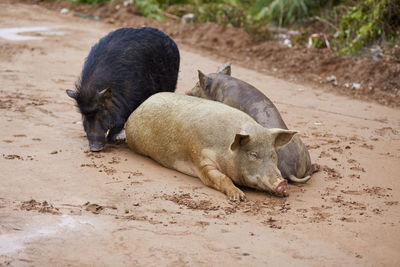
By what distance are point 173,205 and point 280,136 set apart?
147 cm

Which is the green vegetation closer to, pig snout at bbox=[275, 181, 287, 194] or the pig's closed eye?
the pig's closed eye

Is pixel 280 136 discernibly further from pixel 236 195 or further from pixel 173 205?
pixel 173 205

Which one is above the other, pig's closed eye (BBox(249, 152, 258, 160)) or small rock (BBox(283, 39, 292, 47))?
pig's closed eye (BBox(249, 152, 258, 160))

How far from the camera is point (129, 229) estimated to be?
4.53 metres

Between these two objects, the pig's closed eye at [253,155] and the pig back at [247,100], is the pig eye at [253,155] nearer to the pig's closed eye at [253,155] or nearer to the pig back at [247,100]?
the pig's closed eye at [253,155]

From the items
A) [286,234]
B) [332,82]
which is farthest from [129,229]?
[332,82]

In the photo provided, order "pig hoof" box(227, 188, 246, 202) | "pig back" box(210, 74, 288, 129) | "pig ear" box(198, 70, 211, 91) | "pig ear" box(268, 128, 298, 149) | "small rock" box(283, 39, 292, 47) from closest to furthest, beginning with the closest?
"pig hoof" box(227, 188, 246, 202) → "pig ear" box(268, 128, 298, 149) → "pig back" box(210, 74, 288, 129) → "pig ear" box(198, 70, 211, 91) → "small rock" box(283, 39, 292, 47)

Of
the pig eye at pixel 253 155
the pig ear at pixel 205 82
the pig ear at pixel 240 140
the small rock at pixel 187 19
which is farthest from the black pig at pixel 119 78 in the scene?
the small rock at pixel 187 19

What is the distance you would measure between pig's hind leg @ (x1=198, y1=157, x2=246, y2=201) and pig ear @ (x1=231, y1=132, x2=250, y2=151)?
309 millimetres

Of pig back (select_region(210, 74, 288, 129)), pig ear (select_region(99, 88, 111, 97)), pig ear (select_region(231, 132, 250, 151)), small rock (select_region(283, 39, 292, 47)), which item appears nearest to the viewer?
pig ear (select_region(231, 132, 250, 151))

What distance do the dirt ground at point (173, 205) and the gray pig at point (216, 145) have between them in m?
0.14

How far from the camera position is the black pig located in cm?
700

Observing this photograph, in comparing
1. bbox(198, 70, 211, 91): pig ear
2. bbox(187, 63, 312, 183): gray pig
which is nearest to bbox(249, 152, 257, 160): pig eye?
bbox(187, 63, 312, 183): gray pig

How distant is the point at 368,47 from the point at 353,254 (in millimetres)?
9033
